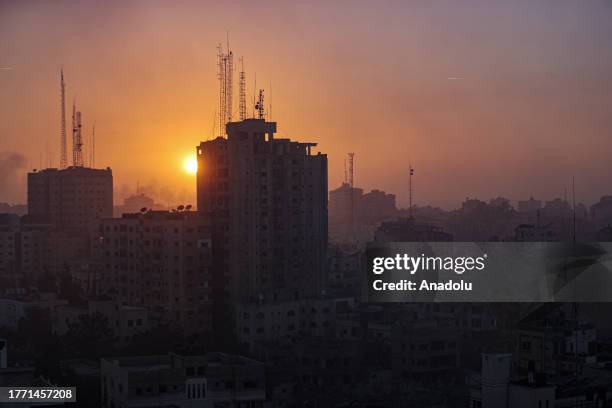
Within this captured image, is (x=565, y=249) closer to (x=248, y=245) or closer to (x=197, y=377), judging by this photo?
(x=248, y=245)

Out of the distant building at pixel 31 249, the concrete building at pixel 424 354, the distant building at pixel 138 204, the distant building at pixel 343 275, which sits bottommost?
the concrete building at pixel 424 354

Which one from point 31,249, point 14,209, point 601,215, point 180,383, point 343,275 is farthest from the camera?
point 14,209

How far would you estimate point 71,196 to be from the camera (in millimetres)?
15508

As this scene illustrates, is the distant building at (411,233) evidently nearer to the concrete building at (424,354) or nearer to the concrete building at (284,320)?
the concrete building at (284,320)

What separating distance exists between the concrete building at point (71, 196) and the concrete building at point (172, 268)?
492 centimetres

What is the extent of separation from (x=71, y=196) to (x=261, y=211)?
19.8 feet

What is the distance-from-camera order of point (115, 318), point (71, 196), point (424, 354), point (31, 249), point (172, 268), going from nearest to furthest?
point (424, 354) < point (115, 318) < point (172, 268) < point (31, 249) < point (71, 196)

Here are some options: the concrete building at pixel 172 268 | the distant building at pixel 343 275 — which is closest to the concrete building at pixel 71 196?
the distant building at pixel 343 275

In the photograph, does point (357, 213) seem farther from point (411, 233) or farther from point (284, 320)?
point (284, 320)

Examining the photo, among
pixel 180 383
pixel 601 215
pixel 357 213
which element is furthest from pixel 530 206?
pixel 180 383

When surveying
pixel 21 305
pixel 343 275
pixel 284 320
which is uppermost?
pixel 343 275

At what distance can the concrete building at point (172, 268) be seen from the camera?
9656 millimetres

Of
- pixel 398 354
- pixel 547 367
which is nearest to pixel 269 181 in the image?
pixel 398 354

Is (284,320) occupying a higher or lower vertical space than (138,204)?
lower
